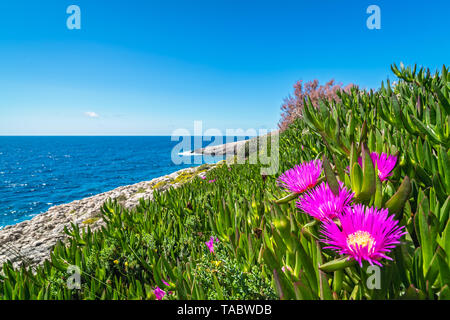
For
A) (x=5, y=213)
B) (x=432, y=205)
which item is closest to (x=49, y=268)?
(x=432, y=205)

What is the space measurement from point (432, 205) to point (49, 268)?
5.97 ft

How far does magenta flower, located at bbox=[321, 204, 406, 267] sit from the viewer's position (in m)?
0.49

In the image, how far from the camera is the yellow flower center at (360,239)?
0.51 metres

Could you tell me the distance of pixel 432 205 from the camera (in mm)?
711

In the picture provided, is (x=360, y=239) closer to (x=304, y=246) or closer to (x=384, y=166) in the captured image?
(x=304, y=246)

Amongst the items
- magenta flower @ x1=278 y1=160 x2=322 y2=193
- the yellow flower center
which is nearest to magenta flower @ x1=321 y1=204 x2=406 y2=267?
the yellow flower center

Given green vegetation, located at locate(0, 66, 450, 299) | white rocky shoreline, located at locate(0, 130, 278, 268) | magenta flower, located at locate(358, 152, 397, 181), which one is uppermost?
magenta flower, located at locate(358, 152, 397, 181)

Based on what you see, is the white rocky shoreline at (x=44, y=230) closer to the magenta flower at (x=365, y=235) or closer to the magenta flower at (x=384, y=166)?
the magenta flower at (x=365, y=235)

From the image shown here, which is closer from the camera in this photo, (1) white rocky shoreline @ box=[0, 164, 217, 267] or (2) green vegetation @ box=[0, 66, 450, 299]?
(2) green vegetation @ box=[0, 66, 450, 299]


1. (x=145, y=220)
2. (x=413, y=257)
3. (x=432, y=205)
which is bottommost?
(x=145, y=220)

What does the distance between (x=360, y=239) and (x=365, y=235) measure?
16 mm

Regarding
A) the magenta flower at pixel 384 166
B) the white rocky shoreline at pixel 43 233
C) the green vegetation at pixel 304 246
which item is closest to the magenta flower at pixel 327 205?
the green vegetation at pixel 304 246

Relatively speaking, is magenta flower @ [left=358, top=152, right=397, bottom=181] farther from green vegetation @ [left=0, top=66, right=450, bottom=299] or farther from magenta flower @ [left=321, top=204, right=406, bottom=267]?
magenta flower @ [left=321, top=204, right=406, bottom=267]
